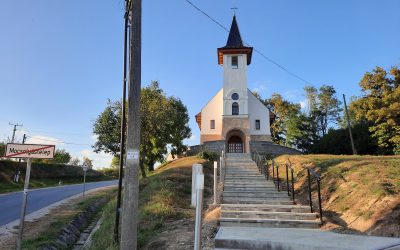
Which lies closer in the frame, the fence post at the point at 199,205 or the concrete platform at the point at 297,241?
the fence post at the point at 199,205

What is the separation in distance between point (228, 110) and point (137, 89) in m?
27.6

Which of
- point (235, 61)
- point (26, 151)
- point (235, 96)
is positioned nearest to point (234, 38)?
point (235, 61)

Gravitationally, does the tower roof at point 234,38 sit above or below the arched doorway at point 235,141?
above

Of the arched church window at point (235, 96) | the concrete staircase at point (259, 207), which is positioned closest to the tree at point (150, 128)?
the arched church window at point (235, 96)

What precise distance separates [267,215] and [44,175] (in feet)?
139

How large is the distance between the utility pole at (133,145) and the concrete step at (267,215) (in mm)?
4093

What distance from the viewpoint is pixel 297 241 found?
591 cm

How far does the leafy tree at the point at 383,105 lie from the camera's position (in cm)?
2336

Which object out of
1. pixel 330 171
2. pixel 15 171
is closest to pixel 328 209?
pixel 330 171

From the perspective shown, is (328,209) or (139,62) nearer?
(139,62)

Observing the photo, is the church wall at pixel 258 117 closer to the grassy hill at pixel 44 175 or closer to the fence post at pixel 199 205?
the grassy hill at pixel 44 175

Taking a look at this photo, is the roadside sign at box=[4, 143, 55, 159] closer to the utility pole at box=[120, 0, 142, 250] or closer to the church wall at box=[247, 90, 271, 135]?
the utility pole at box=[120, 0, 142, 250]

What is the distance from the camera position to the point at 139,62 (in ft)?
18.7

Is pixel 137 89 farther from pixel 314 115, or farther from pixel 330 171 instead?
pixel 314 115
